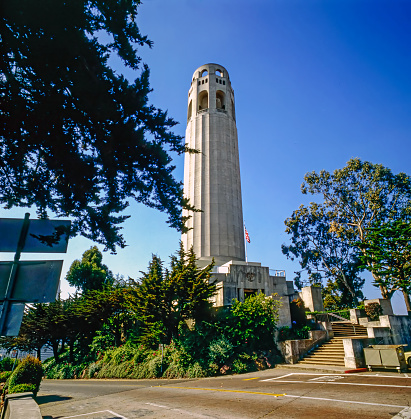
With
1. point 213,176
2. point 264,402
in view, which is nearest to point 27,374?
point 264,402

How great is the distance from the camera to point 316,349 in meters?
17.7

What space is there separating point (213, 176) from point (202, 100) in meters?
14.8

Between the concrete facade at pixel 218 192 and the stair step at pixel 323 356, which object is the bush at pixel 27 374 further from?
the concrete facade at pixel 218 192

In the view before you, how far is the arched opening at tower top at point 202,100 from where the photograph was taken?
→ 39656mm

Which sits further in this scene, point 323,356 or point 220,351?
point 323,356

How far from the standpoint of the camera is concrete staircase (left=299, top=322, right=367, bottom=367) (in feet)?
50.9

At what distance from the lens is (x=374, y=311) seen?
71.2 feet

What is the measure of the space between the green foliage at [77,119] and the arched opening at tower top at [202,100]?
3384 cm

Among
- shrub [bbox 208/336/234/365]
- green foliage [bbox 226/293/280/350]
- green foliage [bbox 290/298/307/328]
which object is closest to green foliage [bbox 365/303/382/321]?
green foliage [bbox 290/298/307/328]

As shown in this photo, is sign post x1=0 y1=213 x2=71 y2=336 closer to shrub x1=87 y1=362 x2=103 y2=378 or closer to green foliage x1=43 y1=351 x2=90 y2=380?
shrub x1=87 y1=362 x2=103 y2=378

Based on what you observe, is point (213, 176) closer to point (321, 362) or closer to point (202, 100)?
point (202, 100)

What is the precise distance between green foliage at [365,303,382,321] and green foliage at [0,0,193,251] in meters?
20.5

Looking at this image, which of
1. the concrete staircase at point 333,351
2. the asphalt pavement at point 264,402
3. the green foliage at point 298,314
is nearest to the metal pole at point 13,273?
the asphalt pavement at point 264,402

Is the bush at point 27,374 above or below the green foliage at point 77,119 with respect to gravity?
below
